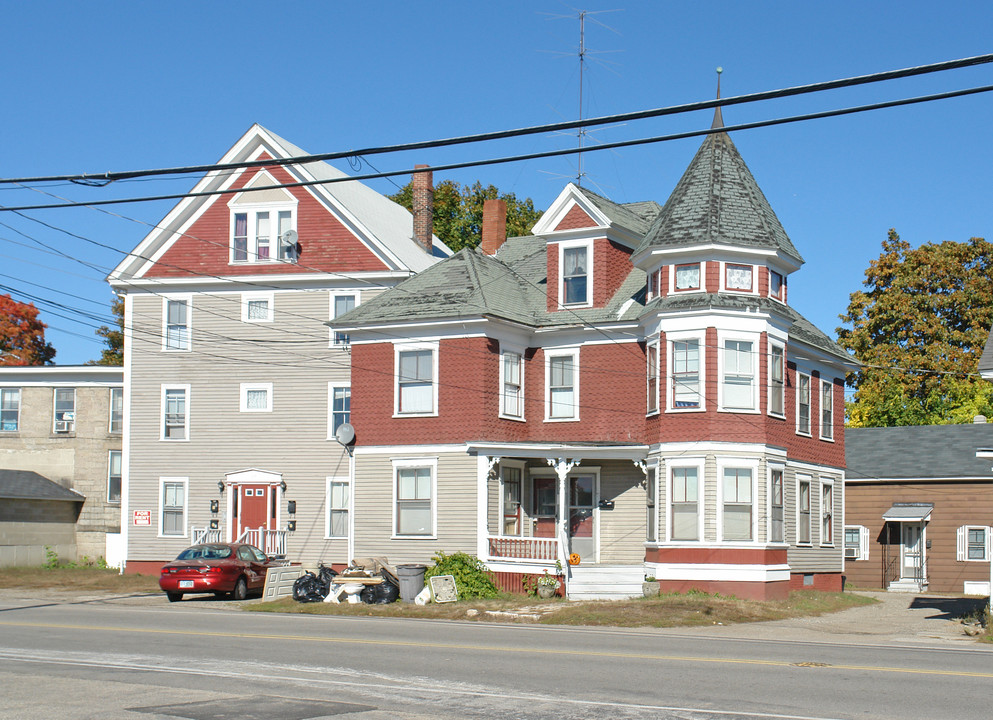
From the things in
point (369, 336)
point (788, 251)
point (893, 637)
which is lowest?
point (893, 637)

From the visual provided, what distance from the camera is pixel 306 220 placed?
122 ft

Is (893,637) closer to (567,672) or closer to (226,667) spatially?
(567,672)

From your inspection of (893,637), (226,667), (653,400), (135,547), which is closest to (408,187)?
(135,547)

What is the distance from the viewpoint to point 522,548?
29.8 metres

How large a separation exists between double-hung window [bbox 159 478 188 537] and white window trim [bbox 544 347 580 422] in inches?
507

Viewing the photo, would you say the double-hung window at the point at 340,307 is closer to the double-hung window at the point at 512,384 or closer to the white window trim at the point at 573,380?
the double-hung window at the point at 512,384

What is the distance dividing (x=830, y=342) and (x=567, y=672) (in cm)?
2384

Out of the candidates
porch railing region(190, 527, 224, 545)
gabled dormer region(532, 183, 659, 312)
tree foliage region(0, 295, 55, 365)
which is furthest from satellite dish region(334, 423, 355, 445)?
tree foliage region(0, 295, 55, 365)

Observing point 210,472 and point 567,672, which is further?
point 210,472

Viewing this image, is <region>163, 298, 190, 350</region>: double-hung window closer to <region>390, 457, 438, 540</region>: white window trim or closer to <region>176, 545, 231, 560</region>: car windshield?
<region>176, 545, 231, 560</region>: car windshield

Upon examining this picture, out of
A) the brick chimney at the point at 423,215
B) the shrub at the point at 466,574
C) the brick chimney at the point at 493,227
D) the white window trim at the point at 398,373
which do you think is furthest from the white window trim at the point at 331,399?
the shrub at the point at 466,574

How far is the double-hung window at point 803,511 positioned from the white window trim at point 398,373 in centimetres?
1044

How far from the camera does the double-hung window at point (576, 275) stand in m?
32.9

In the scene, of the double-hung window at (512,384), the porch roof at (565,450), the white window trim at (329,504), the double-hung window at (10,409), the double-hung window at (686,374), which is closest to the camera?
the double-hung window at (686,374)
